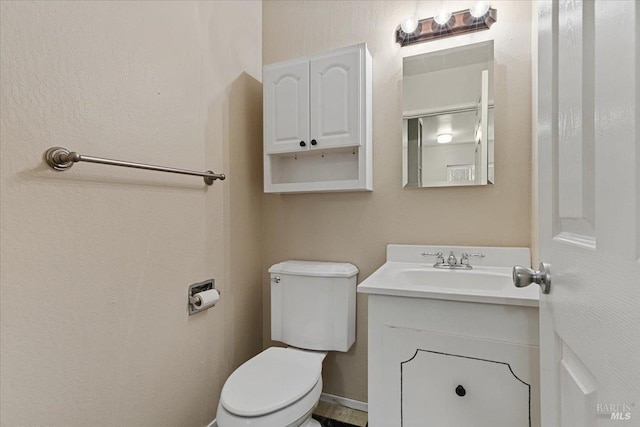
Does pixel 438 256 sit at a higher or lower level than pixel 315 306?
higher

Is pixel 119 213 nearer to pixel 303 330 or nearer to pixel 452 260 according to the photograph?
pixel 303 330

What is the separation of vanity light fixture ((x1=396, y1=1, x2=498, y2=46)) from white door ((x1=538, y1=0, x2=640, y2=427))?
877mm

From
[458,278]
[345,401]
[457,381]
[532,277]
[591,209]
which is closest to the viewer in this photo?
[591,209]

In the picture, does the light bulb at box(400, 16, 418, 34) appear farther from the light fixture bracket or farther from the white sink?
the white sink

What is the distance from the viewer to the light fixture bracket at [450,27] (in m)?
1.48

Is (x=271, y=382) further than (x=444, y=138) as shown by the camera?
No

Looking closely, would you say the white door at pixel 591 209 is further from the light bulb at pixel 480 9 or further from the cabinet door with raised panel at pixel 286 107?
the cabinet door with raised panel at pixel 286 107

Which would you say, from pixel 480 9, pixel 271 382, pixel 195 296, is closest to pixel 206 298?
pixel 195 296

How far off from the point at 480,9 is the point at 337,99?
2.45 ft

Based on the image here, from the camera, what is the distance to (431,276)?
1.46 m

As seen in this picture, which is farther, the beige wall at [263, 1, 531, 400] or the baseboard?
the baseboard

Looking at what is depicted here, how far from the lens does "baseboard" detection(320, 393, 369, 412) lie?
1.75 metres

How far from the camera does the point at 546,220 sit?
0.73 meters

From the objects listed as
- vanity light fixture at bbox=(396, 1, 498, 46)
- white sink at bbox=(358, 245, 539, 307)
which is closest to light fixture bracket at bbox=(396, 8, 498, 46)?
vanity light fixture at bbox=(396, 1, 498, 46)
